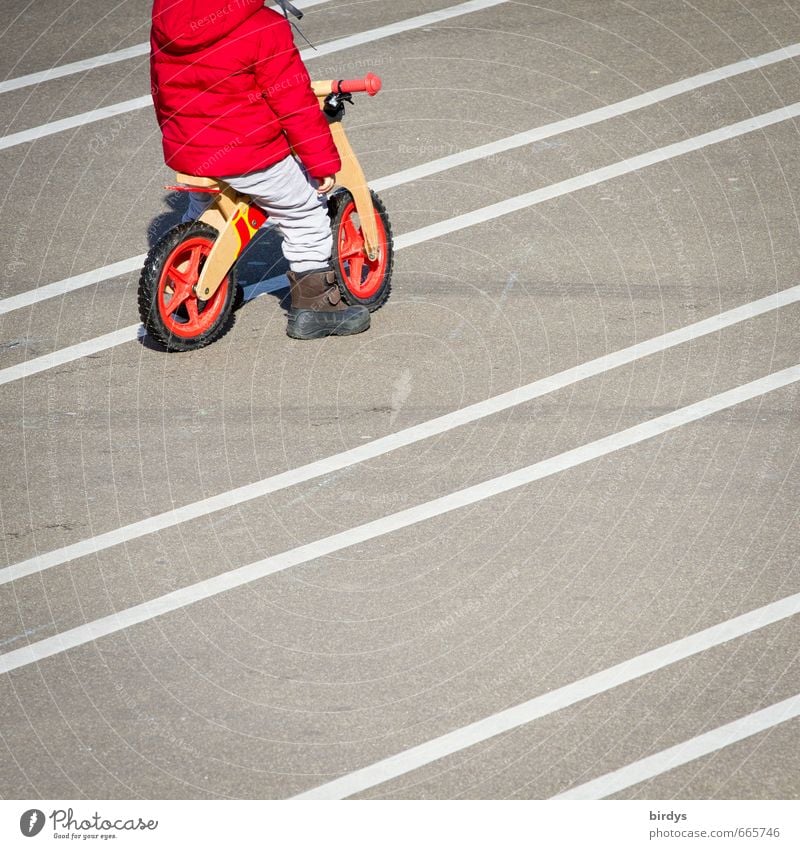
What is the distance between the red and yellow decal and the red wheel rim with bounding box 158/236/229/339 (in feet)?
0.50

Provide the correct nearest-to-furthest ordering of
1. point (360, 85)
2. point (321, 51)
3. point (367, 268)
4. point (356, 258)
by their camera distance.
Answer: point (360, 85), point (356, 258), point (367, 268), point (321, 51)

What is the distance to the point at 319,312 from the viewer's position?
7309 millimetres

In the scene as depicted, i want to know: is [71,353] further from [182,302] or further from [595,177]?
[595,177]

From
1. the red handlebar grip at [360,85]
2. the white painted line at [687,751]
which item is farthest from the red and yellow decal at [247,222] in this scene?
→ the white painted line at [687,751]

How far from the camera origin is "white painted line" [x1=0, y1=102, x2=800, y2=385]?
27.0 feet

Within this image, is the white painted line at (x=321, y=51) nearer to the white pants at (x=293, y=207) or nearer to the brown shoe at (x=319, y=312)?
the white pants at (x=293, y=207)

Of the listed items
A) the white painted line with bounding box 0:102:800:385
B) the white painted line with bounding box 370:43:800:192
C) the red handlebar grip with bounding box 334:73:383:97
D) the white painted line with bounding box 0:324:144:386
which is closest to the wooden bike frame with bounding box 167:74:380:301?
the red handlebar grip with bounding box 334:73:383:97

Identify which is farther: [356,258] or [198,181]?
[356,258]

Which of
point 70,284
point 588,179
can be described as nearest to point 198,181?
point 70,284

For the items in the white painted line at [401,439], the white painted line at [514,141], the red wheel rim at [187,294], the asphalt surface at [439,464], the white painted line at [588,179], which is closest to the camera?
the asphalt surface at [439,464]

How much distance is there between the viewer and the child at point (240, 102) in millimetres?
6406

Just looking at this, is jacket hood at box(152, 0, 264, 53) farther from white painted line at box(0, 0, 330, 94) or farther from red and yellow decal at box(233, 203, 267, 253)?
Answer: white painted line at box(0, 0, 330, 94)

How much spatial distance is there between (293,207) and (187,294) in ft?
2.22

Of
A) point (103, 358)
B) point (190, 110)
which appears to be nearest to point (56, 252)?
point (103, 358)
